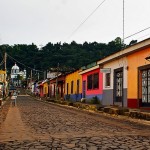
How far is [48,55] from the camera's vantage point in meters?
79.1

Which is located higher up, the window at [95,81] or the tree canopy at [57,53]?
the tree canopy at [57,53]

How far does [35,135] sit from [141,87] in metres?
10.2

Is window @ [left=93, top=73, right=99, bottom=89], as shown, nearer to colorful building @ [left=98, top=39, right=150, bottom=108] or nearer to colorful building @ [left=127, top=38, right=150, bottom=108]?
colorful building @ [left=98, top=39, right=150, bottom=108]

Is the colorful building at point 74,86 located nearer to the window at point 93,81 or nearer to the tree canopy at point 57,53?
the window at point 93,81

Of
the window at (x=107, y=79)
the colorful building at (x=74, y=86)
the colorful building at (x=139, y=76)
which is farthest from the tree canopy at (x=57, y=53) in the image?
the colorful building at (x=139, y=76)

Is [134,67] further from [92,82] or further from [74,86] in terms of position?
[74,86]

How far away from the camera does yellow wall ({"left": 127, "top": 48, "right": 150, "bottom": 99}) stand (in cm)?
1715

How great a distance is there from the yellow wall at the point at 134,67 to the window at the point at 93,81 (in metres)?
8.26

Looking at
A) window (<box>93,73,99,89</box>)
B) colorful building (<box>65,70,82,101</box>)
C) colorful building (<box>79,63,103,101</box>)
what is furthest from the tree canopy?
window (<box>93,73,99,89</box>)

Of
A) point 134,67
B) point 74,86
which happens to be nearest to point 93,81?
point 74,86

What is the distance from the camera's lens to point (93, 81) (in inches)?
1133

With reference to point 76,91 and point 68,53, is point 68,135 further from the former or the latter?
point 68,53

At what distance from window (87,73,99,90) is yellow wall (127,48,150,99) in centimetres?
826

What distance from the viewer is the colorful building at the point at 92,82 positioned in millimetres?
26661
